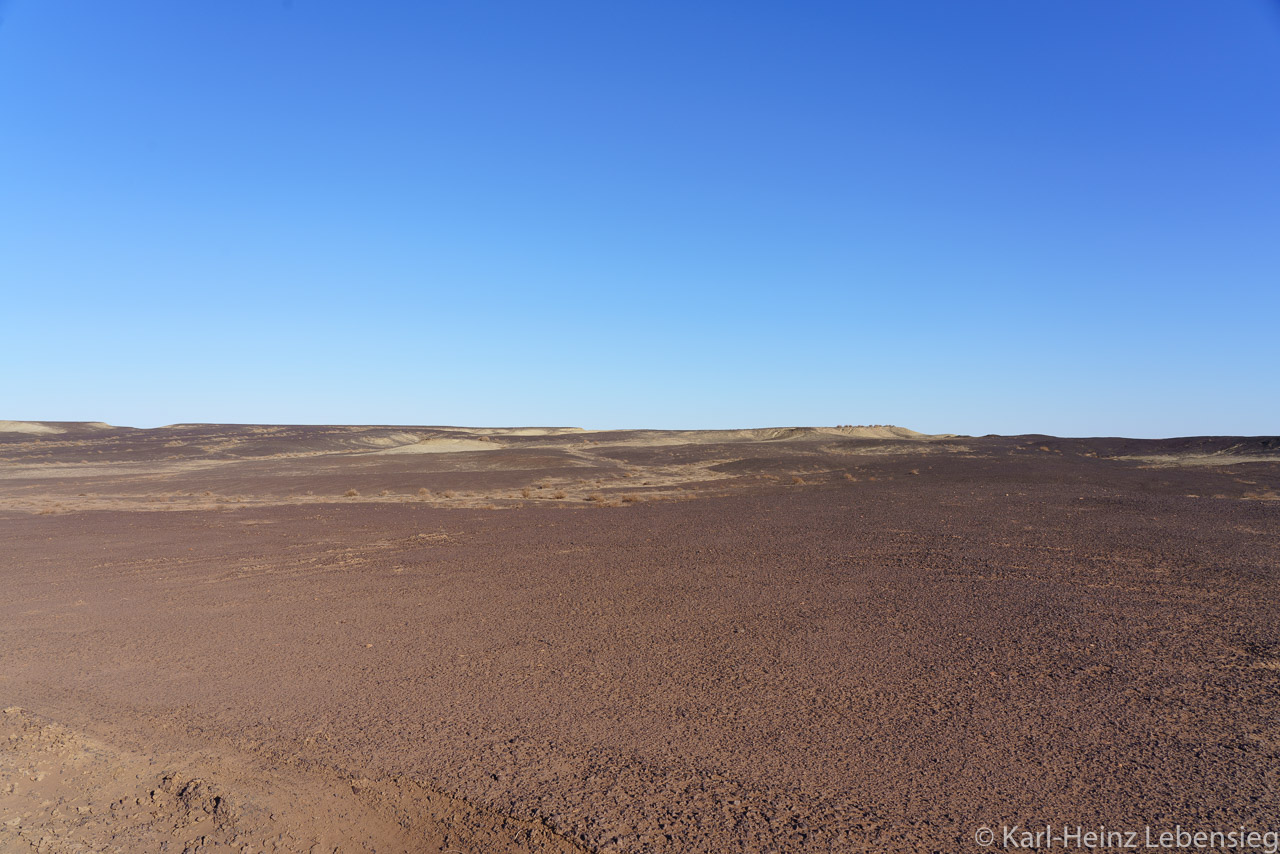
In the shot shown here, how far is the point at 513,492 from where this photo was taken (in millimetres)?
35656

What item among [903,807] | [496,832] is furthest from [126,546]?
[903,807]

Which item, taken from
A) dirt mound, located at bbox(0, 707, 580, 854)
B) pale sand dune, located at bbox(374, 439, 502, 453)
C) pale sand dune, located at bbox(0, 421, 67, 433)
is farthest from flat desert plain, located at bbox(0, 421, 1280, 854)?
pale sand dune, located at bbox(0, 421, 67, 433)

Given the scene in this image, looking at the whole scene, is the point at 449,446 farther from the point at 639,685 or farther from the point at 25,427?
the point at 639,685

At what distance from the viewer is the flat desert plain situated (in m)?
5.05

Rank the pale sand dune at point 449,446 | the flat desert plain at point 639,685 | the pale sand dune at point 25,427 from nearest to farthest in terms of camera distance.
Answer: the flat desert plain at point 639,685 → the pale sand dune at point 449,446 → the pale sand dune at point 25,427

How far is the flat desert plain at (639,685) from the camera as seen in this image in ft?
16.6

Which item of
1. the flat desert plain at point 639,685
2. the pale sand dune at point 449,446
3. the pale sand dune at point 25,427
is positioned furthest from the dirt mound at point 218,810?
the pale sand dune at point 25,427

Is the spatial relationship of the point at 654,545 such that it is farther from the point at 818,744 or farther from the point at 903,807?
the point at 903,807

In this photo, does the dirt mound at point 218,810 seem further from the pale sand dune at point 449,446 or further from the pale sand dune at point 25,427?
the pale sand dune at point 25,427

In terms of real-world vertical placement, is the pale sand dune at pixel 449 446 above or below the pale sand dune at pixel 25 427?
below

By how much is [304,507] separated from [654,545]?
17.0 metres

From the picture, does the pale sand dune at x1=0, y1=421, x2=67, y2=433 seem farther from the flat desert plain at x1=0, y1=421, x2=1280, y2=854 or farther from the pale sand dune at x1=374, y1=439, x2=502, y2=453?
the flat desert plain at x1=0, y1=421, x2=1280, y2=854

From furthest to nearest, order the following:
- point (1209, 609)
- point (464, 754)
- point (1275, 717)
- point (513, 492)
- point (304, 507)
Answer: point (513, 492)
point (304, 507)
point (1209, 609)
point (1275, 717)
point (464, 754)

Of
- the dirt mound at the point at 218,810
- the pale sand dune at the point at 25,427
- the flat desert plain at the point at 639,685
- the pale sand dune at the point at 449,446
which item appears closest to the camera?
the dirt mound at the point at 218,810
